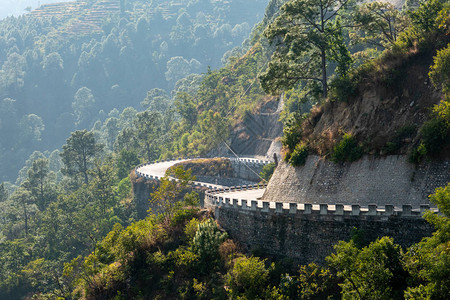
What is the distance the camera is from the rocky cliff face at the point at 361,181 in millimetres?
35688

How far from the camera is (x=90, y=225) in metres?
91.4

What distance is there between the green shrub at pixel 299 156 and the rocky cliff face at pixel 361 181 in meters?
0.45

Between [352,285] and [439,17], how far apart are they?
2306 centimetres

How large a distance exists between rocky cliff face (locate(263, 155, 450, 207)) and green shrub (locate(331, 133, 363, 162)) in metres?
0.49

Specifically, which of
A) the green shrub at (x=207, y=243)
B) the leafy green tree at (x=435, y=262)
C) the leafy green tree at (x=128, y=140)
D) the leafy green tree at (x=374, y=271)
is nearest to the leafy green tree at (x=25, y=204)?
the leafy green tree at (x=128, y=140)

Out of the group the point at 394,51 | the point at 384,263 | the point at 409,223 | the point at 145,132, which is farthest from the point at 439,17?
the point at 145,132

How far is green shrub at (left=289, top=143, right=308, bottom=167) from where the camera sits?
1817 inches

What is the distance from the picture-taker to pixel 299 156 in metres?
46.3

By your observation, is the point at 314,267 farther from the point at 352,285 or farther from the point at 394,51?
the point at 394,51

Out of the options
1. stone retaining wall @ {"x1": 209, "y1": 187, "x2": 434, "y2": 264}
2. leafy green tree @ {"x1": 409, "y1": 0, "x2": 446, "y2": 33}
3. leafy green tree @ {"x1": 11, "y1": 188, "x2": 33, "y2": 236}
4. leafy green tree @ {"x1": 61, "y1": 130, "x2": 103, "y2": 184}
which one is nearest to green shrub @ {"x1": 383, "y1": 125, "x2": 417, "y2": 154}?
stone retaining wall @ {"x1": 209, "y1": 187, "x2": 434, "y2": 264}

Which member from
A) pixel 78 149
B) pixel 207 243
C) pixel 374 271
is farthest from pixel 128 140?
pixel 374 271

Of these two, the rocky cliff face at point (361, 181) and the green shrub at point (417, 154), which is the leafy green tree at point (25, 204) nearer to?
the rocky cliff face at point (361, 181)

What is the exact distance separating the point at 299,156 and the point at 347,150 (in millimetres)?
5424

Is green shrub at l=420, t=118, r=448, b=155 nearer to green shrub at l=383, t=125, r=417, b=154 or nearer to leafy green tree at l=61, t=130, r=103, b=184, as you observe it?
green shrub at l=383, t=125, r=417, b=154
